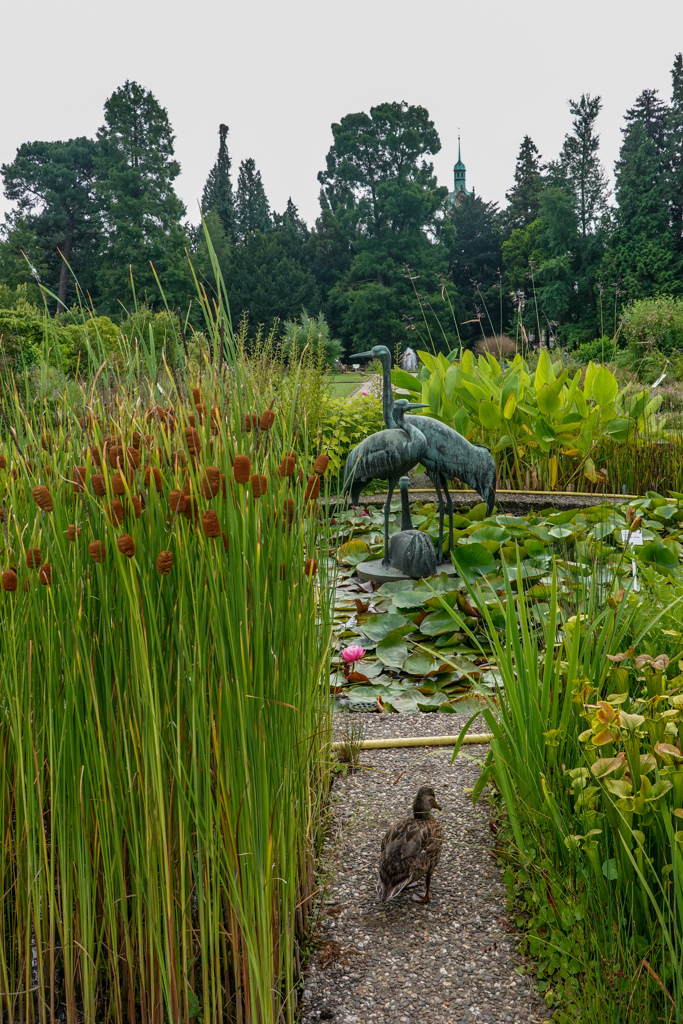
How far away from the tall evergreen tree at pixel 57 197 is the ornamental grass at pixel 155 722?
3635 centimetres

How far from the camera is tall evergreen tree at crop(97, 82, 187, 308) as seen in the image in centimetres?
2905

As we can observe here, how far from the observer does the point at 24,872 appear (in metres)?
1.48

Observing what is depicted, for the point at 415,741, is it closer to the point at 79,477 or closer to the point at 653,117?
the point at 79,477

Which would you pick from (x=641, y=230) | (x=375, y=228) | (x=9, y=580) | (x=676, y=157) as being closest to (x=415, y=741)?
(x=9, y=580)

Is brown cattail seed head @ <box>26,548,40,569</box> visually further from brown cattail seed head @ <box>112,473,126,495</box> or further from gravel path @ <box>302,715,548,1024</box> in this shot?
gravel path @ <box>302,715,548,1024</box>

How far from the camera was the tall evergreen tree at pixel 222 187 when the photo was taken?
35.8 meters

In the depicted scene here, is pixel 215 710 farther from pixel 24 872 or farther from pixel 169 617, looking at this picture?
pixel 24 872

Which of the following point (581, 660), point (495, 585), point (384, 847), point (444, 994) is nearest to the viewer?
point (444, 994)

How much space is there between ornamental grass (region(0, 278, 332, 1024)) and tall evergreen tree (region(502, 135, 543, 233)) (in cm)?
3767

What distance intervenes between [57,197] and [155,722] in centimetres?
4069

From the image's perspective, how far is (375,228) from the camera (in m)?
34.5

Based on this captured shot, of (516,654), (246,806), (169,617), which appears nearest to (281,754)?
(246,806)

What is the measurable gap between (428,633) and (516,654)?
1879 millimetres

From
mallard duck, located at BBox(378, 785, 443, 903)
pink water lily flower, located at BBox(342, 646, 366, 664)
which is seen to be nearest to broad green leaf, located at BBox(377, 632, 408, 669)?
pink water lily flower, located at BBox(342, 646, 366, 664)
